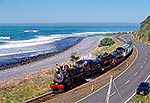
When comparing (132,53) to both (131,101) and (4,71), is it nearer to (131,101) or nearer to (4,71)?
(4,71)

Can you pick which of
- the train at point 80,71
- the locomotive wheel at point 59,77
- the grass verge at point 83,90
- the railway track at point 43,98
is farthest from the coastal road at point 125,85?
the locomotive wheel at point 59,77

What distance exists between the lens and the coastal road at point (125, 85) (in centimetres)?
3566

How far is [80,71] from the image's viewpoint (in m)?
43.0

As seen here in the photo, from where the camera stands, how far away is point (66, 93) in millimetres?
38062

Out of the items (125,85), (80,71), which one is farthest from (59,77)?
(125,85)

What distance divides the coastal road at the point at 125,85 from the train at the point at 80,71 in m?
3.05

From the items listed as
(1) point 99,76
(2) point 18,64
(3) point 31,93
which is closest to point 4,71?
(2) point 18,64

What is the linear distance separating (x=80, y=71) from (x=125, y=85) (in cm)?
604

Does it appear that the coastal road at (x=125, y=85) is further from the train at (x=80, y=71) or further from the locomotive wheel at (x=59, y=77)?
the locomotive wheel at (x=59, y=77)

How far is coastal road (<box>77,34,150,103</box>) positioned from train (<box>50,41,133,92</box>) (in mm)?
3051

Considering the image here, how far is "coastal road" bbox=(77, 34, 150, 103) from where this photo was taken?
117 feet

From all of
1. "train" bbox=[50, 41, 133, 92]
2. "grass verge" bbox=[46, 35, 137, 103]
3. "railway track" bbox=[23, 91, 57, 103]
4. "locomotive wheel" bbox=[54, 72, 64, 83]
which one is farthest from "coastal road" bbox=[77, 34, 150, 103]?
"locomotive wheel" bbox=[54, 72, 64, 83]

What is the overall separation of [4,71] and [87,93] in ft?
108

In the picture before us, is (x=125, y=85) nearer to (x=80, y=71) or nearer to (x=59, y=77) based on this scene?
(x=80, y=71)
